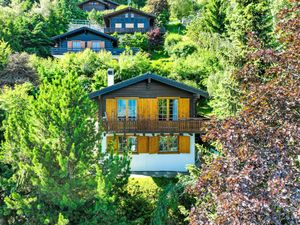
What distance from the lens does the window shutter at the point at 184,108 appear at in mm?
25094

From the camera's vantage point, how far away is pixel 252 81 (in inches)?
423

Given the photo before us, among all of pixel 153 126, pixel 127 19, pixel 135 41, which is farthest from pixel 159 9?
pixel 153 126

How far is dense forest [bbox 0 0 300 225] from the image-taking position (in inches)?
365

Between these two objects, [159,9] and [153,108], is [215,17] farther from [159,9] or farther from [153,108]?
[153,108]

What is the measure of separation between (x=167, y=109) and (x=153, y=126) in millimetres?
1642

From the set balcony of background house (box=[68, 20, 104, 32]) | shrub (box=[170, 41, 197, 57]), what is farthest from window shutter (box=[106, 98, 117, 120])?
balcony of background house (box=[68, 20, 104, 32])

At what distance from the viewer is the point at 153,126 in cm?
2425

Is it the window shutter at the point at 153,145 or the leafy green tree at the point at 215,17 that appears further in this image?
the leafy green tree at the point at 215,17

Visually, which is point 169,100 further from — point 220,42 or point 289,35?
point 289,35

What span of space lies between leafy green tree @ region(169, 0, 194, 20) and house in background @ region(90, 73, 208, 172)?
1975 inches

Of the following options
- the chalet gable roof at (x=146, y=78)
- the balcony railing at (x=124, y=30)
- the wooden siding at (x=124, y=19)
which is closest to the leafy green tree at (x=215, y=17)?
the balcony railing at (x=124, y=30)

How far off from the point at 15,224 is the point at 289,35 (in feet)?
45.8

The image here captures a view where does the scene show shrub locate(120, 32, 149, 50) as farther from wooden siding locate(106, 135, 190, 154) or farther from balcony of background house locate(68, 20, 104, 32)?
wooden siding locate(106, 135, 190, 154)

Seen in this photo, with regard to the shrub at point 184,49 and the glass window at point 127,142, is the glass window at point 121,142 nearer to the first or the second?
the glass window at point 127,142
